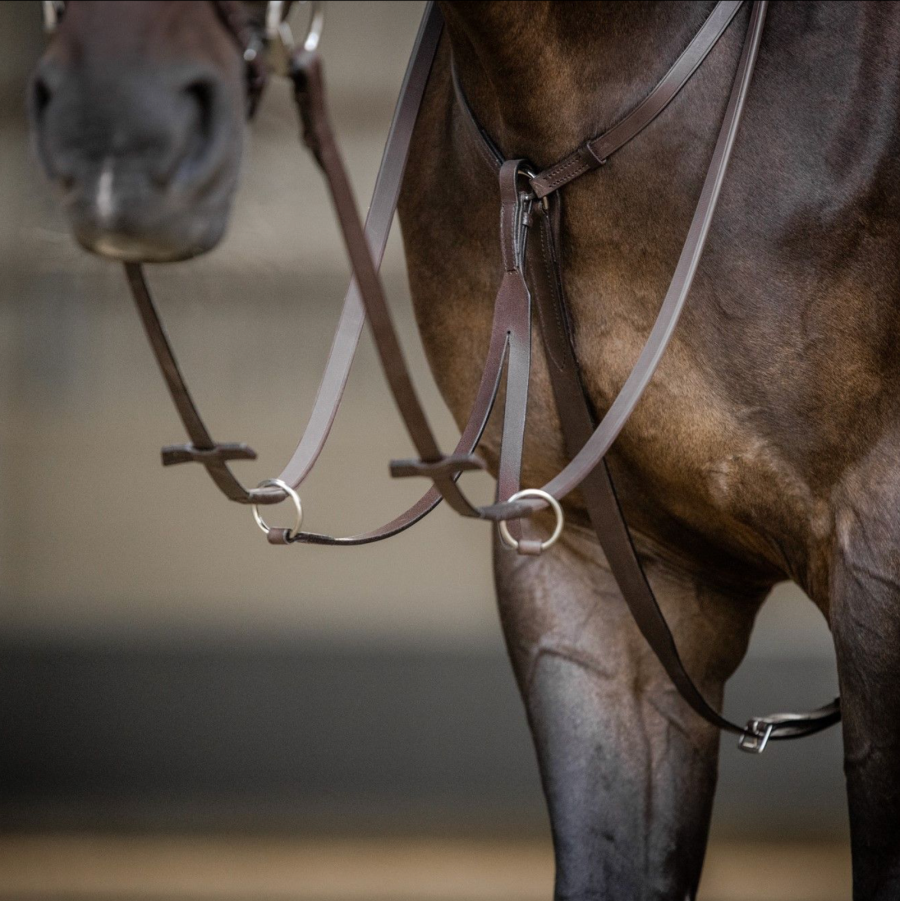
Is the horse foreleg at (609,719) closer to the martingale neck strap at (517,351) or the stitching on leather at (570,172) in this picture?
the martingale neck strap at (517,351)

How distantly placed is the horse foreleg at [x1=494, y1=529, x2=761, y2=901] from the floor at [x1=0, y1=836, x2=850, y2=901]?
3.80 feet

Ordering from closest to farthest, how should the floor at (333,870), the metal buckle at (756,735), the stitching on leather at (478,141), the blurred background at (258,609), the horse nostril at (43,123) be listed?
the horse nostril at (43,123) < the stitching on leather at (478,141) < the metal buckle at (756,735) < the floor at (333,870) < the blurred background at (258,609)

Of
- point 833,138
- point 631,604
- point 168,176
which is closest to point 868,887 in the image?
point 631,604

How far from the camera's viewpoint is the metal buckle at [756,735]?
1122 mm

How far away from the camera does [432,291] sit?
3.72 ft

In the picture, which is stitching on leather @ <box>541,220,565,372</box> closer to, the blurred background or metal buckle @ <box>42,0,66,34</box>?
metal buckle @ <box>42,0,66,34</box>

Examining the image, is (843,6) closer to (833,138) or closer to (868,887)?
(833,138)

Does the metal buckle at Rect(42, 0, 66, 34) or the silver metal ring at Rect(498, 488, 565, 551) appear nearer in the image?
the metal buckle at Rect(42, 0, 66, 34)

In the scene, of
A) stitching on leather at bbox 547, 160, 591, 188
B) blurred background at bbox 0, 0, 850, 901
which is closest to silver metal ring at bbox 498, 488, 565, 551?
stitching on leather at bbox 547, 160, 591, 188

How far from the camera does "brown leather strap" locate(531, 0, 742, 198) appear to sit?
91 centimetres

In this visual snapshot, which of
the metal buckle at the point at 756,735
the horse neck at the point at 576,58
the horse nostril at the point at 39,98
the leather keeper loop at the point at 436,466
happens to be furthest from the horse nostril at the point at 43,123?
the metal buckle at the point at 756,735

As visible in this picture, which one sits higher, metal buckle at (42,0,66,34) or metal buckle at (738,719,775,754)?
metal buckle at (42,0,66,34)

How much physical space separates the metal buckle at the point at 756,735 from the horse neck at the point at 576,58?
20.9 inches

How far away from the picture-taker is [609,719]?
3.76 ft
